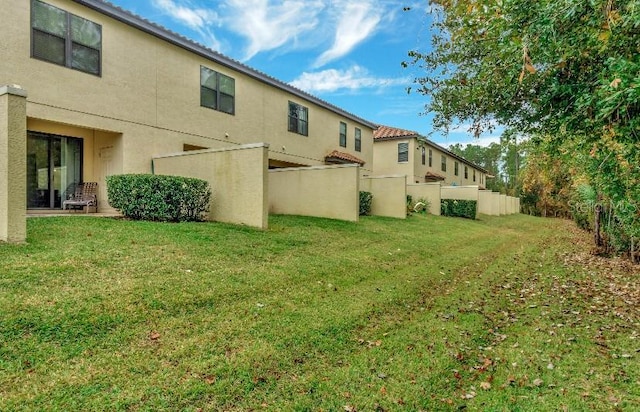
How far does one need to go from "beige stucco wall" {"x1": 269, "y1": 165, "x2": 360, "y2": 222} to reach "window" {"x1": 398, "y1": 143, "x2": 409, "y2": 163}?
1674 centimetres

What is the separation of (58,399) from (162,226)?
6467 millimetres

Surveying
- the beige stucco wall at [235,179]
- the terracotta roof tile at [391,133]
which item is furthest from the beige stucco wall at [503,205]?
the beige stucco wall at [235,179]

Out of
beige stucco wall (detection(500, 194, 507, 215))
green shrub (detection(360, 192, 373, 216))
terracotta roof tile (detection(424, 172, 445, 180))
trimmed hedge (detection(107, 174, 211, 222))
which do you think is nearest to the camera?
trimmed hedge (detection(107, 174, 211, 222))

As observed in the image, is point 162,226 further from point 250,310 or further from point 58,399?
point 58,399

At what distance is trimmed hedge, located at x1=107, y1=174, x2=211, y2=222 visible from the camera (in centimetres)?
1015

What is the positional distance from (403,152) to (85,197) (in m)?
23.5

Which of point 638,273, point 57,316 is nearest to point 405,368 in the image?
point 57,316

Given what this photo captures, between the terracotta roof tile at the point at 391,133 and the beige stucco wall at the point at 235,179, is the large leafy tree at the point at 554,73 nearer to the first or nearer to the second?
the beige stucco wall at the point at 235,179

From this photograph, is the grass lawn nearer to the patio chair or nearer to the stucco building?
the patio chair

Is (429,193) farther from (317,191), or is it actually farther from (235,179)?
(235,179)

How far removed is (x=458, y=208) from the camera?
1054 inches

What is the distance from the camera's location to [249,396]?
3398mm

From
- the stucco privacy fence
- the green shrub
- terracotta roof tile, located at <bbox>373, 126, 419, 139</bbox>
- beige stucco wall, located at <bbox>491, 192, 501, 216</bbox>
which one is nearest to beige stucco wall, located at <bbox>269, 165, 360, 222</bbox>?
the green shrub

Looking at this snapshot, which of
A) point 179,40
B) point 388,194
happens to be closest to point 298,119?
point 388,194
